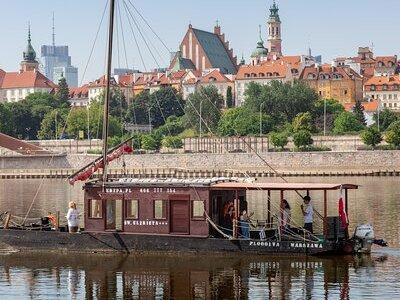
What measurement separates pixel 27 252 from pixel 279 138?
92804 millimetres

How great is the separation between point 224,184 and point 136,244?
417 cm

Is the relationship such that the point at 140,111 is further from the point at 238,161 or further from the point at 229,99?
the point at 238,161

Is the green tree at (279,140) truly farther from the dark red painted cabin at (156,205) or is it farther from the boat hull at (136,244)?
the dark red painted cabin at (156,205)

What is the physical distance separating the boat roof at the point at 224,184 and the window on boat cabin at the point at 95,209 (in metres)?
0.78

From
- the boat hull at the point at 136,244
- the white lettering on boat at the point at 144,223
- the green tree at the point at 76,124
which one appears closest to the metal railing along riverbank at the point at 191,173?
the green tree at the point at 76,124

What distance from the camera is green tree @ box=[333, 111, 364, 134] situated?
463 feet

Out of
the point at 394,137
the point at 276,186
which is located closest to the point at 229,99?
the point at 394,137

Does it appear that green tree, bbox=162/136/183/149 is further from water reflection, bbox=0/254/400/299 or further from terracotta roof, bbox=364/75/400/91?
water reflection, bbox=0/254/400/299

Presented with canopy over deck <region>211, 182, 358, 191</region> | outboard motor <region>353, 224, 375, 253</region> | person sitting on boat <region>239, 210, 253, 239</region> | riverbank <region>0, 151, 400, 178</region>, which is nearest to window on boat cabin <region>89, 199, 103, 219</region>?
canopy over deck <region>211, 182, 358, 191</region>

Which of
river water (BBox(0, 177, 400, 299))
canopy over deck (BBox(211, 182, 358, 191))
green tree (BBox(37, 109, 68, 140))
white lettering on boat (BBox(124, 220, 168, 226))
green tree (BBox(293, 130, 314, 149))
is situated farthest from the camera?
green tree (BBox(37, 109, 68, 140))

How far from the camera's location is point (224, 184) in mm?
36938

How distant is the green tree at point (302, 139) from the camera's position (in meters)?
128

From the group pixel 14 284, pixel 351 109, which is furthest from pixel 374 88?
pixel 14 284

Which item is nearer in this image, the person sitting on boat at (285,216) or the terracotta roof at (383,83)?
the person sitting on boat at (285,216)
